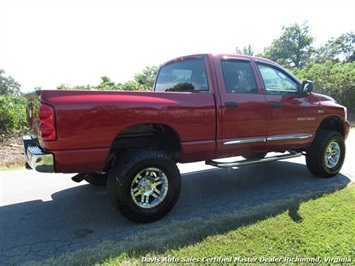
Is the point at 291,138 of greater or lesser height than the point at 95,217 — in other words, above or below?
above

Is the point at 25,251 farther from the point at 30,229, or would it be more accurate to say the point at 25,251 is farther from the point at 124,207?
the point at 124,207

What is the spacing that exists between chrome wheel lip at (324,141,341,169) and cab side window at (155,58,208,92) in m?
2.70

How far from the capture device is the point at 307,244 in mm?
2818

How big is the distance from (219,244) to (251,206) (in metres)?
1.22

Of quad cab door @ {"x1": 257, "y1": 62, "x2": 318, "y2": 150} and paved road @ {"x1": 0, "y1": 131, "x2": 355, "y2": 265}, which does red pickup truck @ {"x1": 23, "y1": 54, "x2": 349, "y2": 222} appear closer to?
quad cab door @ {"x1": 257, "y1": 62, "x2": 318, "y2": 150}

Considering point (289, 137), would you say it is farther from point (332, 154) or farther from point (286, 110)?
point (332, 154)

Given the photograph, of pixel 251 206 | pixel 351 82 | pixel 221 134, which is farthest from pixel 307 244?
pixel 351 82

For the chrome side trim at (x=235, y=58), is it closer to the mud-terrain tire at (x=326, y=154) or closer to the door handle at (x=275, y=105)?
the door handle at (x=275, y=105)

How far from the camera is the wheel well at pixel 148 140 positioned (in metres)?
3.79

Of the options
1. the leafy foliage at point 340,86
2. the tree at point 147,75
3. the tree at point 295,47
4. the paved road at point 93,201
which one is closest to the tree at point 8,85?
the tree at point 147,75

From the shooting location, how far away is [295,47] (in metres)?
58.4

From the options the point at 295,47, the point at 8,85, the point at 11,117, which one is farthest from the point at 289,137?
the point at 8,85

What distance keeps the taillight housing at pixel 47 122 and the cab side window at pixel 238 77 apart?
2354 millimetres

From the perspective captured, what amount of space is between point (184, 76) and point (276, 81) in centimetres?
156
